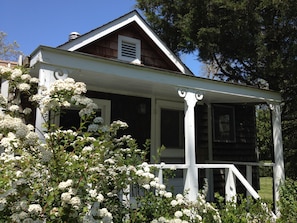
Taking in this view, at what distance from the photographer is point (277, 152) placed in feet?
22.5

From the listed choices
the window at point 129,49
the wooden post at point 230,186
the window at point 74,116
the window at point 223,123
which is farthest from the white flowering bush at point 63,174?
the window at point 223,123

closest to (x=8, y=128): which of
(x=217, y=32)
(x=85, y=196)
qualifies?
(x=85, y=196)

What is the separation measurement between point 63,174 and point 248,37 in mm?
8069

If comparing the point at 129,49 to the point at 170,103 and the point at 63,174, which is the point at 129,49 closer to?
the point at 170,103

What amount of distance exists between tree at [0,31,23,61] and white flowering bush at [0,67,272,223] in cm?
2925

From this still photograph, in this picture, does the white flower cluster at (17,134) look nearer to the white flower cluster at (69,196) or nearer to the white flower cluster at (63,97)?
the white flower cluster at (63,97)

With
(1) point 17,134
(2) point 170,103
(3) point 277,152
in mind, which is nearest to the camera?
(1) point 17,134

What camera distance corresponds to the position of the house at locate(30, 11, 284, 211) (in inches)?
209

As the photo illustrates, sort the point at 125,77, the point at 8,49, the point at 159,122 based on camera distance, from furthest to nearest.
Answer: the point at 8,49 → the point at 159,122 → the point at 125,77

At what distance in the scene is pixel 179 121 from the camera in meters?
7.77

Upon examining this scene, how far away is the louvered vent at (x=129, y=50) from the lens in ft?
23.9

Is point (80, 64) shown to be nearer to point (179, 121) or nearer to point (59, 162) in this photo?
point (59, 162)

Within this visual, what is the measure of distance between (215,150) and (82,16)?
6947 millimetres

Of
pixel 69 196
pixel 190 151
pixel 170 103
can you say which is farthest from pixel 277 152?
pixel 69 196
